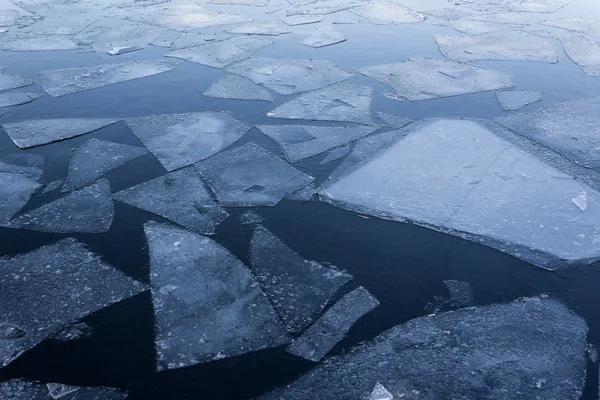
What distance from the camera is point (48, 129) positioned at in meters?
3.70

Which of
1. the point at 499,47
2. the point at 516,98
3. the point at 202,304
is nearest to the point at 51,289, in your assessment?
the point at 202,304

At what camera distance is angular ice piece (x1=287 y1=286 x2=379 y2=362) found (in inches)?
76.7

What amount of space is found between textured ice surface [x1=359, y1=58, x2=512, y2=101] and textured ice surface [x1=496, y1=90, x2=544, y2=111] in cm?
16

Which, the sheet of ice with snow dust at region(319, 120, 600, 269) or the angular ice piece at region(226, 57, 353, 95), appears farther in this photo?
the angular ice piece at region(226, 57, 353, 95)

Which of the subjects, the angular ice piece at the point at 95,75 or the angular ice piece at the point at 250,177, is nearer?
the angular ice piece at the point at 250,177

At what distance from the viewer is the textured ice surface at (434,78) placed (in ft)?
14.8

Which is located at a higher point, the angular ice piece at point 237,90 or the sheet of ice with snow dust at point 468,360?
the angular ice piece at point 237,90

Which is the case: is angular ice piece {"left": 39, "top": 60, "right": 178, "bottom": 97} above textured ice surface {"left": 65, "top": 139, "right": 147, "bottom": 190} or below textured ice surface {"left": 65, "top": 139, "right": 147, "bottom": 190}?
above

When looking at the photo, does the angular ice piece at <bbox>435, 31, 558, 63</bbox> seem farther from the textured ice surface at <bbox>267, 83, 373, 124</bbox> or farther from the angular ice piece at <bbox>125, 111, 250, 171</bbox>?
the angular ice piece at <bbox>125, 111, 250, 171</bbox>

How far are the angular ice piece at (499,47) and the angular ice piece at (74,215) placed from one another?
4395 millimetres

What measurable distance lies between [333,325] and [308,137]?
6.37 ft

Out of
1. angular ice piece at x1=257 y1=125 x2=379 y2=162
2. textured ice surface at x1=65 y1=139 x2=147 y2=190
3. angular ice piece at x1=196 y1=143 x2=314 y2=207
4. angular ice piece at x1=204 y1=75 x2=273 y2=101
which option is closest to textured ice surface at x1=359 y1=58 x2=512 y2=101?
angular ice piece at x1=257 y1=125 x2=379 y2=162

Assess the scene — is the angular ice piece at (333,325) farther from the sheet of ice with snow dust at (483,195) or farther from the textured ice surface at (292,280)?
the sheet of ice with snow dust at (483,195)

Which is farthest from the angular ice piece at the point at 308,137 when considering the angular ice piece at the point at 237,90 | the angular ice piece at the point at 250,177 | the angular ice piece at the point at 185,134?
the angular ice piece at the point at 237,90
